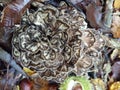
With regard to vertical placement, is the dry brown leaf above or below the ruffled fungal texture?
above

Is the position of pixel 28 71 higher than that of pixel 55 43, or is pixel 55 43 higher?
pixel 55 43

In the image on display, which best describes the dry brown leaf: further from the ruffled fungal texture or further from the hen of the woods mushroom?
the ruffled fungal texture

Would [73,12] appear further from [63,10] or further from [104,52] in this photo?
[104,52]

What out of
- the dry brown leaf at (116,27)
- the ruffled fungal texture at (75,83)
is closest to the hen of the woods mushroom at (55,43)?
the ruffled fungal texture at (75,83)

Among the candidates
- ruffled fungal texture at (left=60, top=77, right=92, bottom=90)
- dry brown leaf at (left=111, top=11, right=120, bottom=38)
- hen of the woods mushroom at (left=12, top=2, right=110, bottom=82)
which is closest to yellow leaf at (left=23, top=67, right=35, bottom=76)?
hen of the woods mushroom at (left=12, top=2, right=110, bottom=82)

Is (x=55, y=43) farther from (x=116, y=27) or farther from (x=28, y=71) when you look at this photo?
(x=116, y=27)

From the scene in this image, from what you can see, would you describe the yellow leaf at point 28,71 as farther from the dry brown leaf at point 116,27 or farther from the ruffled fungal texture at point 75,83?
the dry brown leaf at point 116,27

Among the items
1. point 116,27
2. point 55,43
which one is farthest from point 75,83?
point 116,27

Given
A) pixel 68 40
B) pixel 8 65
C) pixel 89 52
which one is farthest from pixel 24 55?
pixel 89 52
